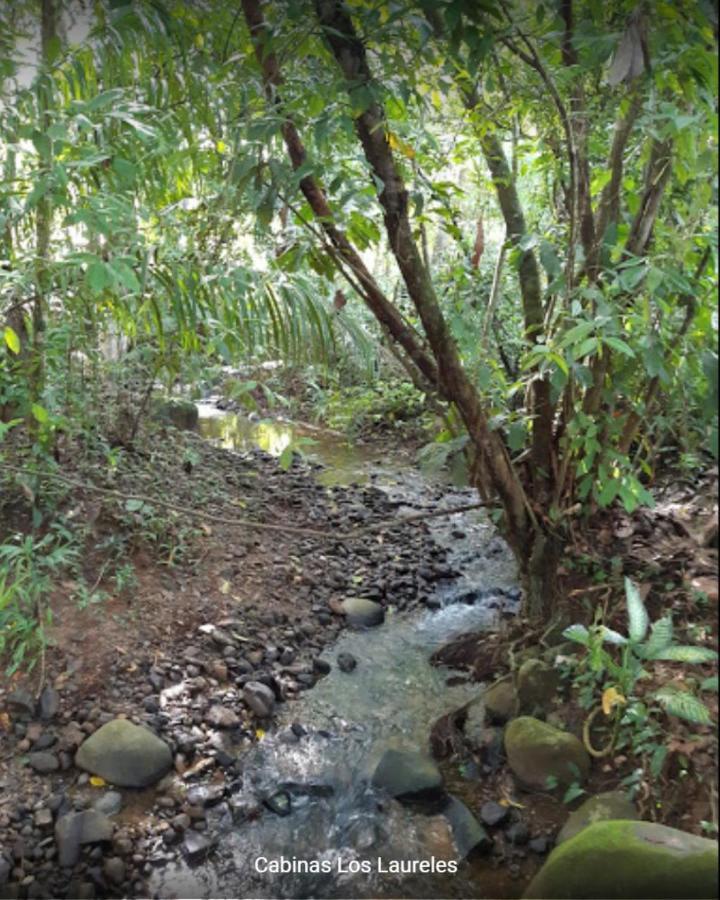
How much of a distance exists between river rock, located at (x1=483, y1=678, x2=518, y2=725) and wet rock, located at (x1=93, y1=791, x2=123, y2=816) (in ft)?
4.51

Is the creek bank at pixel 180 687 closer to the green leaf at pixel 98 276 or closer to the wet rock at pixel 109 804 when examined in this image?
the wet rock at pixel 109 804

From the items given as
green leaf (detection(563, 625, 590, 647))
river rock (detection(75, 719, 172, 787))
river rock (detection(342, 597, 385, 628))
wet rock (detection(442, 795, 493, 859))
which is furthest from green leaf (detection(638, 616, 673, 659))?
river rock (detection(342, 597, 385, 628))

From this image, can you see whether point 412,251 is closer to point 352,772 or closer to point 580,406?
point 580,406

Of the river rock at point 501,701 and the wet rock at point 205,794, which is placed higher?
the river rock at point 501,701

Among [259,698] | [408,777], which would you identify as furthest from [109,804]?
[408,777]

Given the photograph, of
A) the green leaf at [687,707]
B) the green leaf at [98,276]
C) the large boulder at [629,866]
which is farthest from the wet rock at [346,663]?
the green leaf at [98,276]

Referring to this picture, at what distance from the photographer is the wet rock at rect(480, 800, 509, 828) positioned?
2489 millimetres

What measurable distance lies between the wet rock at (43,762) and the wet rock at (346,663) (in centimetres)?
124

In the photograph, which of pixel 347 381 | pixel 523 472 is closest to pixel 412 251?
pixel 523 472

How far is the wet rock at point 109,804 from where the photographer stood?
2559 mm

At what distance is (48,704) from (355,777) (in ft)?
3.83

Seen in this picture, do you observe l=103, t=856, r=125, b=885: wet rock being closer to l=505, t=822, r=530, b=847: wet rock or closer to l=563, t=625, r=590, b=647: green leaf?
l=505, t=822, r=530, b=847: wet rock

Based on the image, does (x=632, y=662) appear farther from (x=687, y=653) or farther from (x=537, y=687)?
(x=537, y=687)

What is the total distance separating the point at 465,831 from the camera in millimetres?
2479
